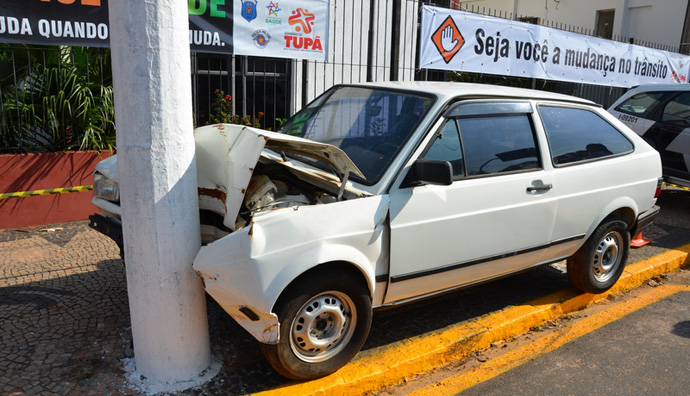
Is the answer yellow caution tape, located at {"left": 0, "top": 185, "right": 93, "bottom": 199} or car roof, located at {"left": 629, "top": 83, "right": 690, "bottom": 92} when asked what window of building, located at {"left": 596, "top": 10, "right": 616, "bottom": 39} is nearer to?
car roof, located at {"left": 629, "top": 83, "right": 690, "bottom": 92}

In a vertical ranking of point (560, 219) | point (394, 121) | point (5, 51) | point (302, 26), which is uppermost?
point (302, 26)

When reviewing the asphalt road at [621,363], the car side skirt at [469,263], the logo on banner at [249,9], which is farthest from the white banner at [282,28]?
the asphalt road at [621,363]

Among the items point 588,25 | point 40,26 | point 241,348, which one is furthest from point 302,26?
point 588,25

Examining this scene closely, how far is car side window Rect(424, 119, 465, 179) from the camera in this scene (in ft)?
12.2

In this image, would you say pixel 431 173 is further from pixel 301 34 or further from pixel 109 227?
pixel 301 34

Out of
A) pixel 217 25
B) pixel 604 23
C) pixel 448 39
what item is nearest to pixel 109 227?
pixel 217 25

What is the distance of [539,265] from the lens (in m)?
4.50

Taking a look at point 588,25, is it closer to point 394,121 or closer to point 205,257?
point 394,121

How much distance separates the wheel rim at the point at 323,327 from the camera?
3.22 meters

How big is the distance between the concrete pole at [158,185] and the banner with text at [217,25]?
A: 3.44 m

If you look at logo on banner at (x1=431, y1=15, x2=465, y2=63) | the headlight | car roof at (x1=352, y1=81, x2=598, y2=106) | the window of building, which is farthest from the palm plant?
the window of building

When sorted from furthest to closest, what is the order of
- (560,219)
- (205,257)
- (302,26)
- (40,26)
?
(302,26)
(40,26)
(560,219)
(205,257)

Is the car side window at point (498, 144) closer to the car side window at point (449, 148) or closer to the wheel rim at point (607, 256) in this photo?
the car side window at point (449, 148)

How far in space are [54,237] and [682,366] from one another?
565 centimetres
